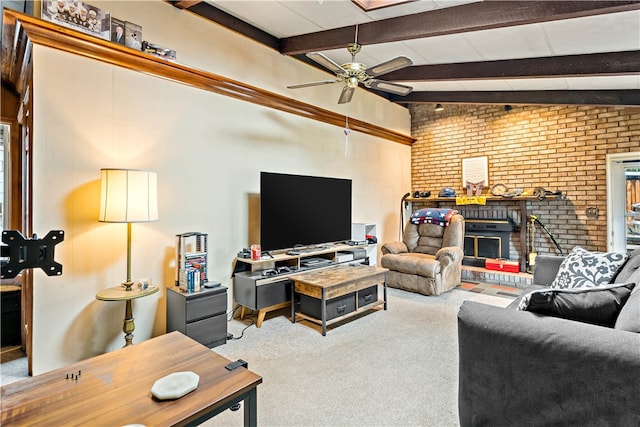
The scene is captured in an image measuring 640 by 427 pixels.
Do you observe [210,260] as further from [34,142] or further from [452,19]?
[452,19]

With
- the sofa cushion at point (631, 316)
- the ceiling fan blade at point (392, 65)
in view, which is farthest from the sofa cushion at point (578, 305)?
the ceiling fan blade at point (392, 65)

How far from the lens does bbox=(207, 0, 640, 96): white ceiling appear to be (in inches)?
110

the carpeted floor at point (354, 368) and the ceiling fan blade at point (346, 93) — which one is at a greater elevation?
the ceiling fan blade at point (346, 93)

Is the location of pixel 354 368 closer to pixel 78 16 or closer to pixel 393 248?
pixel 393 248

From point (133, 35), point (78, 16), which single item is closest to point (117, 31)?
point (133, 35)

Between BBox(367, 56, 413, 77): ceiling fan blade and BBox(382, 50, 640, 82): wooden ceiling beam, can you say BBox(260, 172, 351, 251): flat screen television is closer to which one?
BBox(367, 56, 413, 77): ceiling fan blade

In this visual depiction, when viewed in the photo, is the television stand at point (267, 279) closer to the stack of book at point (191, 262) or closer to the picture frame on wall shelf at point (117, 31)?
the stack of book at point (191, 262)

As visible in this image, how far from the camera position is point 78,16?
8.21ft

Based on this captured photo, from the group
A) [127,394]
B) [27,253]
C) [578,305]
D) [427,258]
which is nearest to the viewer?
[27,253]

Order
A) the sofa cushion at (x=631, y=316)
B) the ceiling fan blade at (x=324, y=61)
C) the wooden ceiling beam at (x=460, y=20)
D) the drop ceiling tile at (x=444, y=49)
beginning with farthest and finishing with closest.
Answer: the drop ceiling tile at (x=444, y=49) < the ceiling fan blade at (x=324, y=61) < the wooden ceiling beam at (x=460, y=20) < the sofa cushion at (x=631, y=316)

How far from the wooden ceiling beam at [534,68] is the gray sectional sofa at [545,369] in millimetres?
2647

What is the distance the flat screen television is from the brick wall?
285cm

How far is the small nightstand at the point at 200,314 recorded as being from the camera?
107 inches

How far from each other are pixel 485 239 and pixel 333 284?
3.59m
